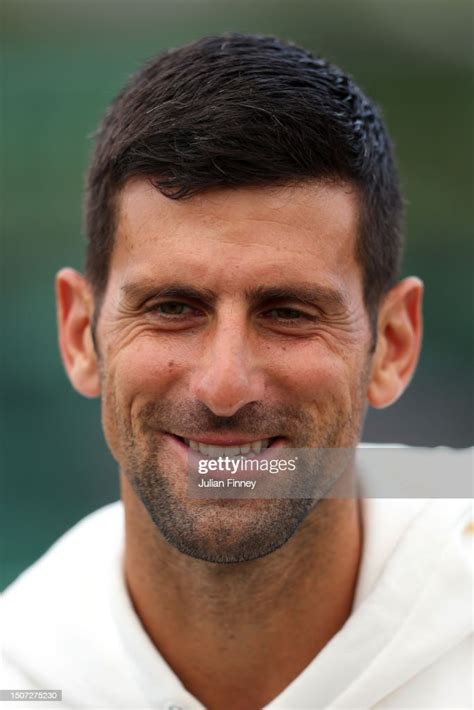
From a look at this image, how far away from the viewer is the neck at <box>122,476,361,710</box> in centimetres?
269

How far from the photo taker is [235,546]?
248 cm

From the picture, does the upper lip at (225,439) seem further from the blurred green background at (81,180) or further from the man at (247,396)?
the blurred green background at (81,180)

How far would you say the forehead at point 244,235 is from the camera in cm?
245

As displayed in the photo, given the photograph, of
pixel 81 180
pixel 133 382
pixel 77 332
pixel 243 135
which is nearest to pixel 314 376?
pixel 133 382

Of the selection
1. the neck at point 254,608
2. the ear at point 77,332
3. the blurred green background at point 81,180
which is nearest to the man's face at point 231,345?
the neck at point 254,608

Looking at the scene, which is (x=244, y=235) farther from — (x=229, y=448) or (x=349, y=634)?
(x=349, y=634)

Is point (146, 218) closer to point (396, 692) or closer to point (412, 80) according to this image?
point (396, 692)

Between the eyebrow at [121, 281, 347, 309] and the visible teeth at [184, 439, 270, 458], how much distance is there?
0.39 metres

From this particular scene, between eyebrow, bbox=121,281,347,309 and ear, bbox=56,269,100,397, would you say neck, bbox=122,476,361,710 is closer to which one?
ear, bbox=56,269,100,397

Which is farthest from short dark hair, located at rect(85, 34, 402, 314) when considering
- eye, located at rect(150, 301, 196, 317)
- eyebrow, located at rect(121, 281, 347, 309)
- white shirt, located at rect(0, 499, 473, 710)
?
white shirt, located at rect(0, 499, 473, 710)

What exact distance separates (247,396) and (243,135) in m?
0.73

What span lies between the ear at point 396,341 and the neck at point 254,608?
1.29 feet

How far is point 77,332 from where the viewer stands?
9.91 feet

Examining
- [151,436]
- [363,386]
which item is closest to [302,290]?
[363,386]
